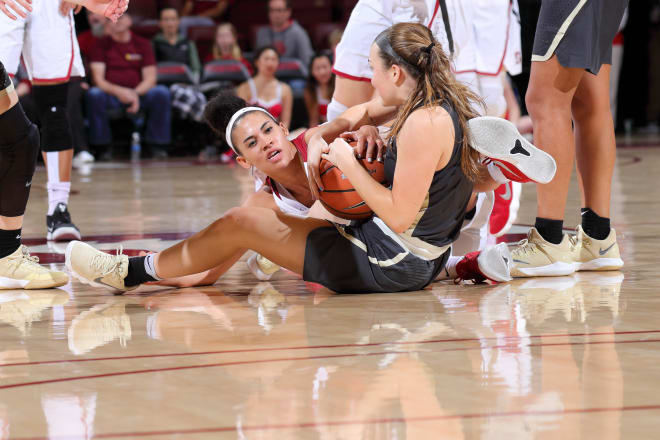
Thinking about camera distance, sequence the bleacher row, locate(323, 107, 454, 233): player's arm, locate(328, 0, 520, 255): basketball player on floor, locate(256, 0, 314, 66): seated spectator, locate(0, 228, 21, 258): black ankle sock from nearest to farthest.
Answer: locate(323, 107, 454, 233): player's arm < locate(0, 228, 21, 258): black ankle sock < locate(328, 0, 520, 255): basketball player on floor < locate(256, 0, 314, 66): seated spectator < the bleacher row

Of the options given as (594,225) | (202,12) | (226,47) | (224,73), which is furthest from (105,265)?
(202,12)

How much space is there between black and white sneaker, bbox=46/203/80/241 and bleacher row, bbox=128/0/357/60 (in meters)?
7.06

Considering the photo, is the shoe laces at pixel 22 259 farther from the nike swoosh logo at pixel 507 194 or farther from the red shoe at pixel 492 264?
the nike swoosh logo at pixel 507 194

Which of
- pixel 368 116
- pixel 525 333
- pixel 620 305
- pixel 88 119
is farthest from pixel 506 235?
pixel 88 119

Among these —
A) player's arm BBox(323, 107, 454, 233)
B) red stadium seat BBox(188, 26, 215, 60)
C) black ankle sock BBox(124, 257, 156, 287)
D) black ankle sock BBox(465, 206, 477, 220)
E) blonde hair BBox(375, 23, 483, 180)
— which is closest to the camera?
player's arm BBox(323, 107, 454, 233)

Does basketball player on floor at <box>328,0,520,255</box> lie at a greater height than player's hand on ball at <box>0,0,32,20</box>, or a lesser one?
lesser

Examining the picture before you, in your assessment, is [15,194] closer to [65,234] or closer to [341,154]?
[65,234]

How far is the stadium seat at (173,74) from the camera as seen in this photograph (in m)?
10.4

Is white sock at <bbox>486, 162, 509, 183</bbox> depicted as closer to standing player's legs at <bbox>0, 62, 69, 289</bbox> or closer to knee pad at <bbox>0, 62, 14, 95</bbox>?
standing player's legs at <bbox>0, 62, 69, 289</bbox>

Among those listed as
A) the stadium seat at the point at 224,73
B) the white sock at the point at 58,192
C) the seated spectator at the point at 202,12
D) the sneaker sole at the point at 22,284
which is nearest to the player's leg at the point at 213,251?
the sneaker sole at the point at 22,284

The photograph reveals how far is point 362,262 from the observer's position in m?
3.08

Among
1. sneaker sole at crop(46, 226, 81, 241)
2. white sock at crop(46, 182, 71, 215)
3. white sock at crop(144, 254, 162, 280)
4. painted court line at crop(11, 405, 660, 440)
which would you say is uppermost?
painted court line at crop(11, 405, 660, 440)

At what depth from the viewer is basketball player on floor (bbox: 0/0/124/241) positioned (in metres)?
4.47

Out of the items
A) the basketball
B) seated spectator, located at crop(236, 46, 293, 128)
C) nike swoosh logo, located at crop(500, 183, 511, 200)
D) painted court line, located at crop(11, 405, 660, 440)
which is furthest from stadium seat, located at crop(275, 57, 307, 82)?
painted court line, located at crop(11, 405, 660, 440)
